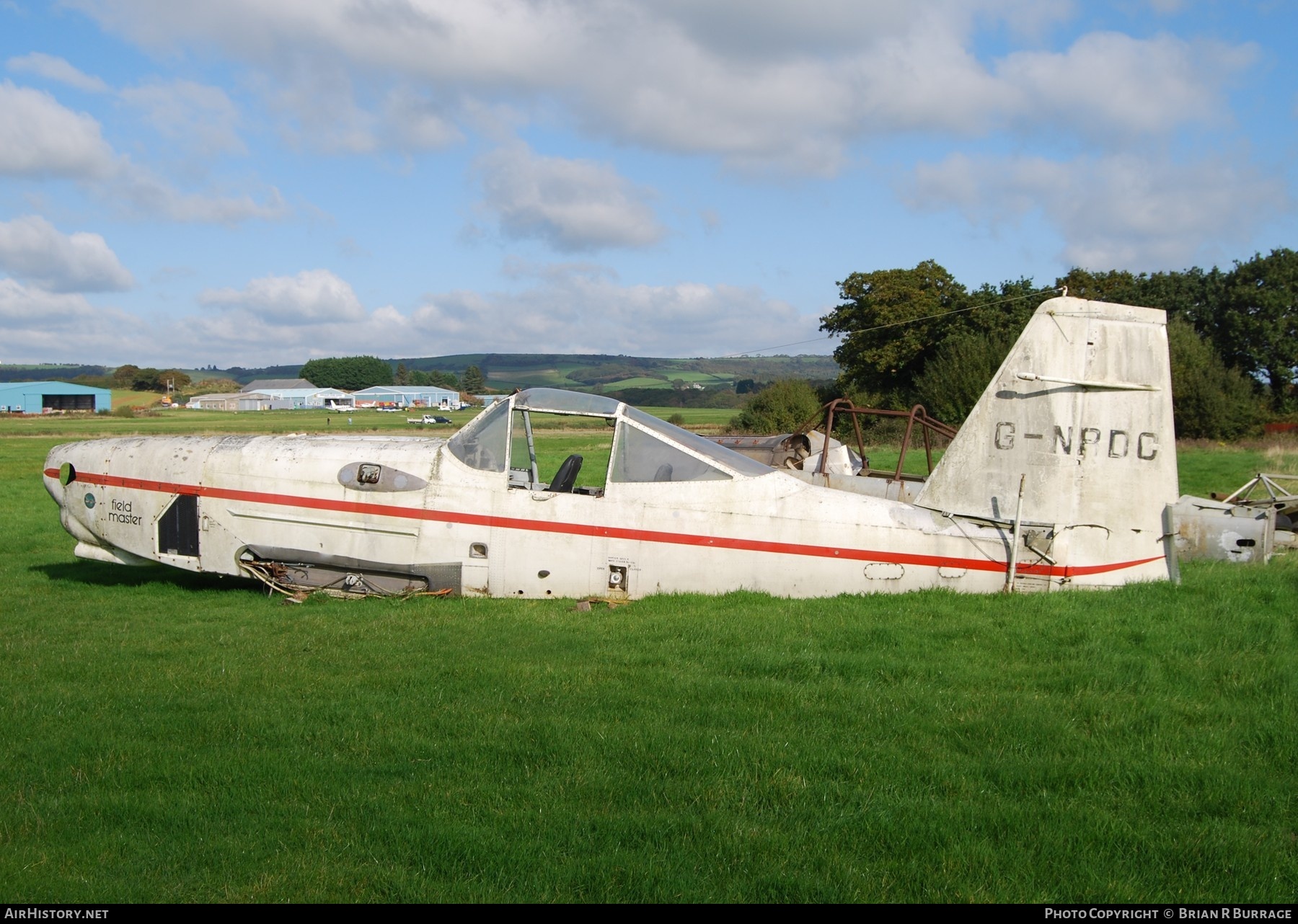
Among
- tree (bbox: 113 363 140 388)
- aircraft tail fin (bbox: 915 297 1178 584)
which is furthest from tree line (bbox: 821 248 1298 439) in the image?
tree (bbox: 113 363 140 388)

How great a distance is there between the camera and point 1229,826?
4023 mm

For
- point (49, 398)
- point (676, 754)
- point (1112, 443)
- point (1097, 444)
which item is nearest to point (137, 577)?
point (676, 754)

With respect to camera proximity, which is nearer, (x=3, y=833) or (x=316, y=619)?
(x=3, y=833)

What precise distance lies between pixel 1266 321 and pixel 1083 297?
13284mm

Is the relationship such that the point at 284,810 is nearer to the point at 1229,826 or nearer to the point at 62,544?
the point at 1229,826

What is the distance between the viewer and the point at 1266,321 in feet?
163

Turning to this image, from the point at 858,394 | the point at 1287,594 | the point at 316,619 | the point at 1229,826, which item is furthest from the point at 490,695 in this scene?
the point at 858,394

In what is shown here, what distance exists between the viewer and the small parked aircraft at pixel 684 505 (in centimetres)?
832

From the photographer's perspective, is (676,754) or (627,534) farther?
(627,534)

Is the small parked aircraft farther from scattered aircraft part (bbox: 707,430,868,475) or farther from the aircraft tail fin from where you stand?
scattered aircraft part (bbox: 707,430,868,475)

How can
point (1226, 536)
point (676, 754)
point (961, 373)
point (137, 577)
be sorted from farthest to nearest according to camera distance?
1. point (961, 373)
2. point (1226, 536)
3. point (137, 577)
4. point (676, 754)

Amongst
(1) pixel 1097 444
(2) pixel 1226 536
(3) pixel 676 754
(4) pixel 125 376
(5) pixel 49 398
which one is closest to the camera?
(3) pixel 676 754

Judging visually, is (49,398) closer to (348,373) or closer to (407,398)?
(407,398)

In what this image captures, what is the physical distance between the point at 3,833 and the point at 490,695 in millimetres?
2485
